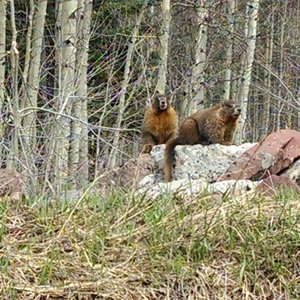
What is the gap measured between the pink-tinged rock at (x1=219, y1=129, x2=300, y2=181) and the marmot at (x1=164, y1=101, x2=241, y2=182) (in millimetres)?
1669

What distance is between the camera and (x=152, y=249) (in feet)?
15.1

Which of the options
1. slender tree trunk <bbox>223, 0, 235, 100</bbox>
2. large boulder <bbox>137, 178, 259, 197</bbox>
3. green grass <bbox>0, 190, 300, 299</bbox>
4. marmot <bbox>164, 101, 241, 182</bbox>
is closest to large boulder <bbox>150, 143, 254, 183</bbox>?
marmot <bbox>164, 101, 241, 182</bbox>

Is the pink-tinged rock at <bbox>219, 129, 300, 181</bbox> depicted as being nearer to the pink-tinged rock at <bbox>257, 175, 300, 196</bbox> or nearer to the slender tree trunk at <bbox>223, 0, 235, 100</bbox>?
the pink-tinged rock at <bbox>257, 175, 300, 196</bbox>

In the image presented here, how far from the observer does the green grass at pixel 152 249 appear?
170 inches

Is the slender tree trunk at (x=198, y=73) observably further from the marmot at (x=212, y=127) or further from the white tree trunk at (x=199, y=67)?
the marmot at (x=212, y=127)

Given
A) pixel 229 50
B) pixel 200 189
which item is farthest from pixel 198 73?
pixel 200 189

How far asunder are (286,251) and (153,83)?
13.8 meters

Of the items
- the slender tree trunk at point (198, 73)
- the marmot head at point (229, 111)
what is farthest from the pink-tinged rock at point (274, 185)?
the slender tree trunk at point (198, 73)

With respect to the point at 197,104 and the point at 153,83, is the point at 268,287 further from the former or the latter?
the point at 153,83

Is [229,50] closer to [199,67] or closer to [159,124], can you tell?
[199,67]

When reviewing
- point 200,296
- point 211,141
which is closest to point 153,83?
point 211,141

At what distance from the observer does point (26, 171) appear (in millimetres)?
6777

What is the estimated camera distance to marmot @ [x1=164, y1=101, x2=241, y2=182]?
10.1 meters

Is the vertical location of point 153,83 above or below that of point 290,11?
below
